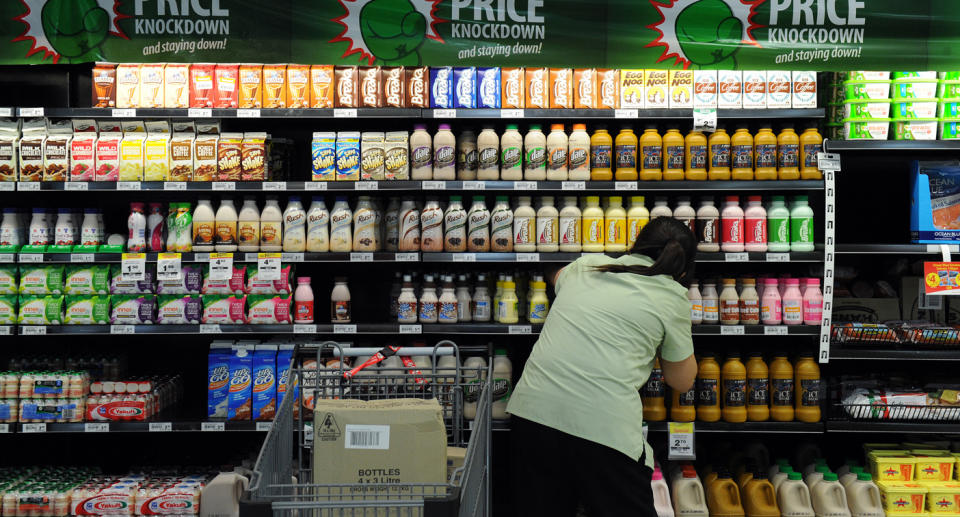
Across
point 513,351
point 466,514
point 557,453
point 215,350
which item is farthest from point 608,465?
point 215,350

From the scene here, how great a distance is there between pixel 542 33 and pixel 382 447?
1.57m

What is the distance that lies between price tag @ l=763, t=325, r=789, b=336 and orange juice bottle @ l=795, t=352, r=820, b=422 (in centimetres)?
18

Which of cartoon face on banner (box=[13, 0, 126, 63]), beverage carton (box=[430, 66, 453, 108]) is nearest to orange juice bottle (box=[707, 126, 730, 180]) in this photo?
beverage carton (box=[430, 66, 453, 108])

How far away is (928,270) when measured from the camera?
3.99m

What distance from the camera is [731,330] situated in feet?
12.9

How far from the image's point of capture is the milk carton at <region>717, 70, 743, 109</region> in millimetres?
3980

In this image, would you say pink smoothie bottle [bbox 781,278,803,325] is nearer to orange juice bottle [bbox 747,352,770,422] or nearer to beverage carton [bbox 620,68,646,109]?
orange juice bottle [bbox 747,352,770,422]

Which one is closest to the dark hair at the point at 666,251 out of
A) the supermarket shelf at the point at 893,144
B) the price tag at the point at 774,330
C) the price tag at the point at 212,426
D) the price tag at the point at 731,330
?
the price tag at the point at 731,330

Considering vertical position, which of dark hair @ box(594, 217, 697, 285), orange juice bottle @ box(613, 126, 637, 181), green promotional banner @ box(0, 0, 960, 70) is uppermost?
green promotional banner @ box(0, 0, 960, 70)

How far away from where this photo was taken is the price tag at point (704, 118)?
12.8 ft

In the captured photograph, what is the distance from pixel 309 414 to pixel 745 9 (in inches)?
104

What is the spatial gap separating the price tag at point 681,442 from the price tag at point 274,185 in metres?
2.30

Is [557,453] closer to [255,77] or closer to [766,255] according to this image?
[766,255]

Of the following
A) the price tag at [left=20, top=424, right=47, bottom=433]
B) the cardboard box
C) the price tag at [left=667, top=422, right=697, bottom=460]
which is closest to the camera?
the cardboard box
